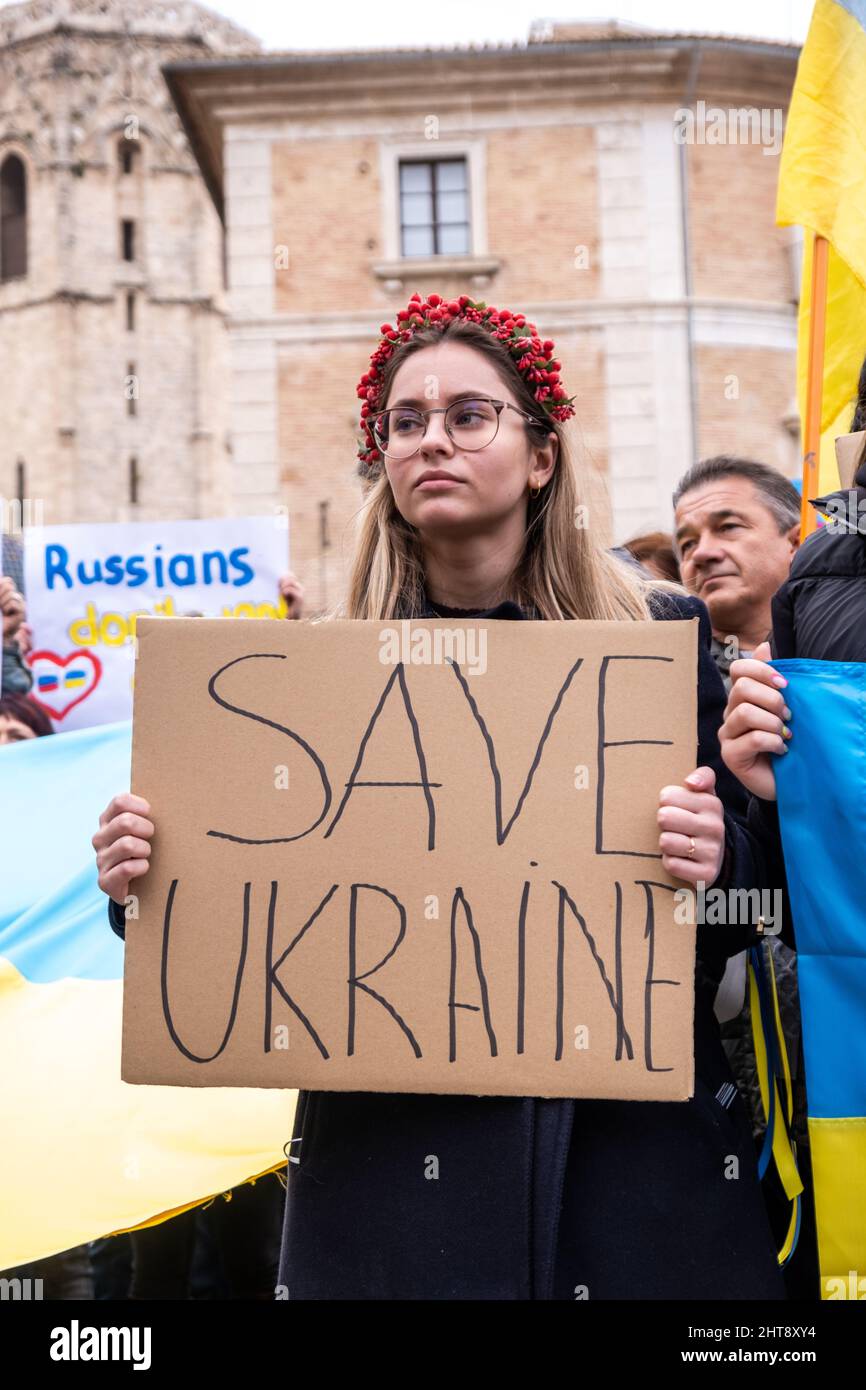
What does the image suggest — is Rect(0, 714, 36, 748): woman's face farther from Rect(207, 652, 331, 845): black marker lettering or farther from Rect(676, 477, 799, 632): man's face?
Rect(207, 652, 331, 845): black marker lettering

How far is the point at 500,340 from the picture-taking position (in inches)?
75.0

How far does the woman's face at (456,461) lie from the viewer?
5.82 ft

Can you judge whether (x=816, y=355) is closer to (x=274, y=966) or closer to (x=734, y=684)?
(x=734, y=684)

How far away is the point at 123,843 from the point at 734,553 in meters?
1.74

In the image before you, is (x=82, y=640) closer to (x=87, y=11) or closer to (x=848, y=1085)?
(x=848, y=1085)

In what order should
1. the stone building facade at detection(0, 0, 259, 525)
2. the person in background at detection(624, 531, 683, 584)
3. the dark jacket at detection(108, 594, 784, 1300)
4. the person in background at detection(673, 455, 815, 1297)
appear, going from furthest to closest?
the stone building facade at detection(0, 0, 259, 525) → the person in background at detection(624, 531, 683, 584) → the person in background at detection(673, 455, 815, 1297) → the dark jacket at detection(108, 594, 784, 1300)

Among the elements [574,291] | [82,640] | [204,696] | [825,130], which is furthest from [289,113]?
[204,696]

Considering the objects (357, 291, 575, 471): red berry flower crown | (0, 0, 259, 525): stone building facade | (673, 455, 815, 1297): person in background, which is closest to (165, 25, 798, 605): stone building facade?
(673, 455, 815, 1297): person in background

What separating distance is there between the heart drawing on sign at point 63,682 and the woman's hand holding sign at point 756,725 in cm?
355

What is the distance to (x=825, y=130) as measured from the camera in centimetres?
268

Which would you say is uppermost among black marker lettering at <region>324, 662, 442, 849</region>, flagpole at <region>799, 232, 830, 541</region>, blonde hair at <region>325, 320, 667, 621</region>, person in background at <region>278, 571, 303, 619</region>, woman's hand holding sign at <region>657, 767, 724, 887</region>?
person in background at <region>278, 571, 303, 619</region>

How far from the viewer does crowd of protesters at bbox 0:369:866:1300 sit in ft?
5.69

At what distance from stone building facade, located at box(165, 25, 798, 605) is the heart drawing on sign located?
1171 centimetres

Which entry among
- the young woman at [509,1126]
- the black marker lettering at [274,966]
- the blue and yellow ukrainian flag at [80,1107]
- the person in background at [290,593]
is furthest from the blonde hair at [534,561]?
the person in background at [290,593]
